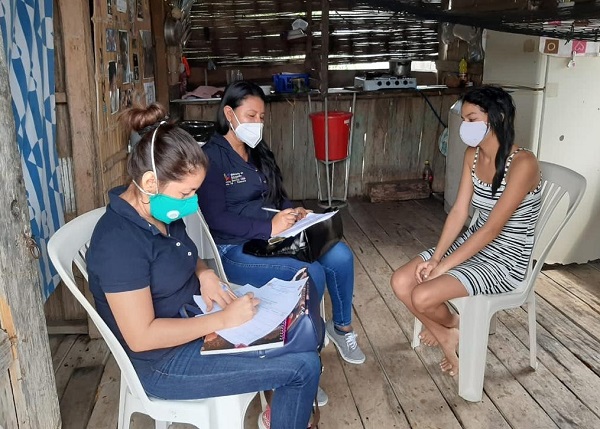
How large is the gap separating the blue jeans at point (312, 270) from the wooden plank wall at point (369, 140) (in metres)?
2.59

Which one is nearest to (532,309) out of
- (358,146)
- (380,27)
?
(358,146)

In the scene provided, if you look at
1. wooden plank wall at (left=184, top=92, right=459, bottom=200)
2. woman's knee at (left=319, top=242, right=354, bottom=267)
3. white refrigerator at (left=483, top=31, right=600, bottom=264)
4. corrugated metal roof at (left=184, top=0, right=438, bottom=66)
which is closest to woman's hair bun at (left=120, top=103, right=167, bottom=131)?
woman's knee at (left=319, top=242, right=354, bottom=267)

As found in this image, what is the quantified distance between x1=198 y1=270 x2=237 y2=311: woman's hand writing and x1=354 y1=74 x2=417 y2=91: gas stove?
10.9 ft

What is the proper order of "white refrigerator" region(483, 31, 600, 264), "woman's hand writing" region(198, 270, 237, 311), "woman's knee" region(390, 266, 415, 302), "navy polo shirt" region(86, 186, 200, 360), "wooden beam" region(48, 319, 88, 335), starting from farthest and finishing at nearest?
"white refrigerator" region(483, 31, 600, 264), "wooden beam" region(48, 319, 88, 335), "woman's knee" region(390, 266, 415, 302), "woman's hand writing" region(198, 270, 237, 311), "navy polo shirt" region(86, 186, 200, 360)

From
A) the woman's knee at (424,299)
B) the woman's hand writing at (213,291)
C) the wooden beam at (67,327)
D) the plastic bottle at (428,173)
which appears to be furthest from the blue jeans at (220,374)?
the plastic bottle at (428,173)

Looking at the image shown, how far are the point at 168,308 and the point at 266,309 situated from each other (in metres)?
0.25

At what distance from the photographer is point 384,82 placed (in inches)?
181

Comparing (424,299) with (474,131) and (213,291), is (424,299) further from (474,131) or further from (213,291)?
(213,291)

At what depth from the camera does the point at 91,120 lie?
221cm

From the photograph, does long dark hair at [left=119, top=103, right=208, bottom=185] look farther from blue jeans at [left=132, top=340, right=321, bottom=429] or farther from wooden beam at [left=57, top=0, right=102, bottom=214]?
wooden beam at [left=57, top=0, right=102, bottom=214]

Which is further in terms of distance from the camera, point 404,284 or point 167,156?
point 404,284

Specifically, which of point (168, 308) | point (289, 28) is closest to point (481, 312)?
point (168, 308)

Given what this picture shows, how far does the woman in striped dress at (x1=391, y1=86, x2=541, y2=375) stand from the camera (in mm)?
2004

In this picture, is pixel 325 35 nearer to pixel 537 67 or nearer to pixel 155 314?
pixel 537 67
